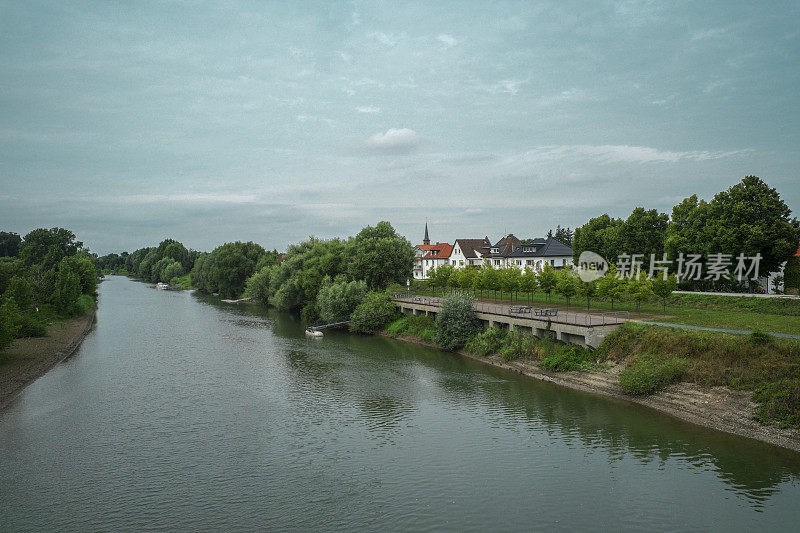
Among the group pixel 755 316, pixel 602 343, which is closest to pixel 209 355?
pixel 602 343

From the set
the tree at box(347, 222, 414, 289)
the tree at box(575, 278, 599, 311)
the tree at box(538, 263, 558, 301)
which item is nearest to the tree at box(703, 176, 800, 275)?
the tree at box(575, 278, 599, 311)

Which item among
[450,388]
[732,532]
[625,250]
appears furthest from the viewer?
[625,250]

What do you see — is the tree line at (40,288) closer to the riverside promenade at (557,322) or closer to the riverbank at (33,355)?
the riverbank at (33,355)

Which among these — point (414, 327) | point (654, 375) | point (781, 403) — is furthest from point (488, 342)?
point (781, 403)

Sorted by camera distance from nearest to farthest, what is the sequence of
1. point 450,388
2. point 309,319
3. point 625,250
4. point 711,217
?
1. point 450,388
2. point 711,217
3. point 625,250
4. point 309,319

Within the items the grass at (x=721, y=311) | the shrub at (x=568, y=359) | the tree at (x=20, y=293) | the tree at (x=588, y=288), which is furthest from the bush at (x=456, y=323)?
the tree at (x=20, y=293)

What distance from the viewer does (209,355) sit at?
40.5 m

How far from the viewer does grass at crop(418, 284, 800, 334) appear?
29.7m

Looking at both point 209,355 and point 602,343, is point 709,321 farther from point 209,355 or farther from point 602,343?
point 209,355

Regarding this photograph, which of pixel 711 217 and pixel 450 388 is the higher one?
pixel 711 217

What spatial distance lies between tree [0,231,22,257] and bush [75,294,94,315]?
287ft

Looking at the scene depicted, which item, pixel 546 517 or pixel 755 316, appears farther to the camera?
pixel 755 316

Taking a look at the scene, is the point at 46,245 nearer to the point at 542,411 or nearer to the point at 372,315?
the point at 372,315

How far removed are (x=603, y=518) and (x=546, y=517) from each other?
1783 millimetres
